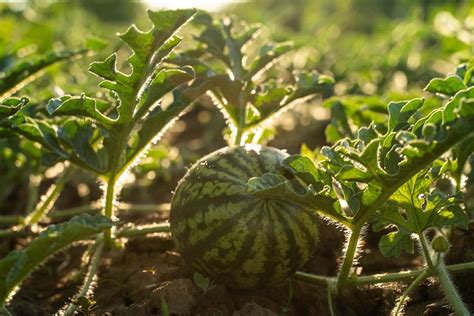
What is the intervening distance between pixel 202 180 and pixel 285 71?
4102mm

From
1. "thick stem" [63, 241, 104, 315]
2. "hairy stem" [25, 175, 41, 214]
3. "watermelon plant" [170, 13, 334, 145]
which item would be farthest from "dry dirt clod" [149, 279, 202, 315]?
"hairy stem" [25, 175, 41, 214]

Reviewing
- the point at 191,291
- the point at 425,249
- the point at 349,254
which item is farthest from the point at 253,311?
the point at 425,249

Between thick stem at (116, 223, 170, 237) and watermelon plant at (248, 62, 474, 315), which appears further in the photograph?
thick stem at (116, 223, 170, 237)

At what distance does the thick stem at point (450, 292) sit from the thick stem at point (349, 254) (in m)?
0.32

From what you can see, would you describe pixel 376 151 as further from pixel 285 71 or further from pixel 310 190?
pixel 285 71

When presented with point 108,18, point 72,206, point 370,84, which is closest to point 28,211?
point 72,206

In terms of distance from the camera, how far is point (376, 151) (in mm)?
2389

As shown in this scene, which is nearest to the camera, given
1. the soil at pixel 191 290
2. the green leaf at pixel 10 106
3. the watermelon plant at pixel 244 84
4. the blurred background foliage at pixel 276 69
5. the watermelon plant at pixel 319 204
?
the watermelon plant at pixel 319 204

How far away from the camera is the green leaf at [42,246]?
235 cm

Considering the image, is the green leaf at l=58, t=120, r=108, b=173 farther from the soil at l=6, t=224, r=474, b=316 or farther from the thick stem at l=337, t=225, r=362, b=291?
the thick stem at l=337, t=225, r=362, b=291

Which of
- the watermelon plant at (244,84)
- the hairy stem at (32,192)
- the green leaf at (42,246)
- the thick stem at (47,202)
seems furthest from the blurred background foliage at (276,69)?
the green leaf at (42,246)

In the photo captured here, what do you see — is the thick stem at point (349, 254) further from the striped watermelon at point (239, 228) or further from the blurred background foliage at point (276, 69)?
the blurred background foliage at point (276, 69)

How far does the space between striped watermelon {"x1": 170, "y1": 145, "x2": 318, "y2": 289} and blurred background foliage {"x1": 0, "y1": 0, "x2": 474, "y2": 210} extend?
101 cm

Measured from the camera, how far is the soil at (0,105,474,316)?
2824 mm
